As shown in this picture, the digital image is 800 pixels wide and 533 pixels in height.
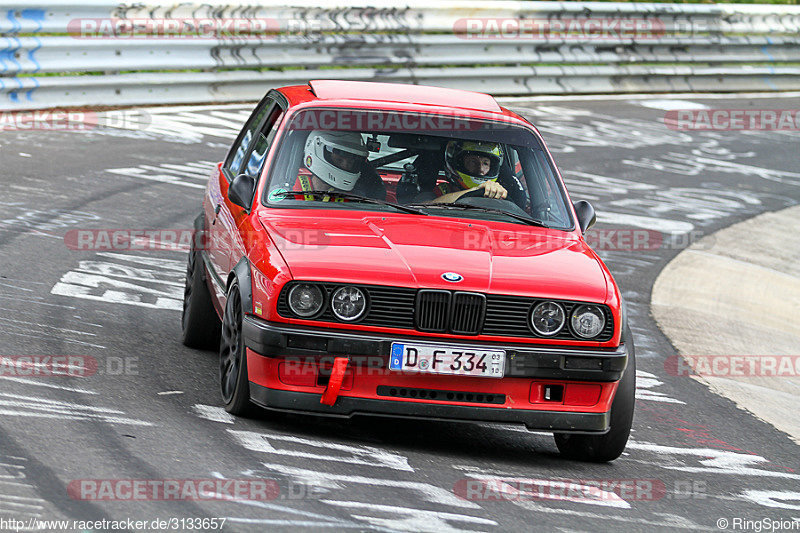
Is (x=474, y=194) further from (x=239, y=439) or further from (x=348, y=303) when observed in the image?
(x=239, y=439)

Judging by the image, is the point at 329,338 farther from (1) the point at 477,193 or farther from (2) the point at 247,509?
(1) the point at 477,193

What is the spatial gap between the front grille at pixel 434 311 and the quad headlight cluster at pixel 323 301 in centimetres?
25

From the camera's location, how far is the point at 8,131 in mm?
14344

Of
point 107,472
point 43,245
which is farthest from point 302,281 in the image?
point 43,245

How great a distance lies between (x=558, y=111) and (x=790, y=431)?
12750 millimetres

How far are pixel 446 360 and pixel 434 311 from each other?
8.6 inches

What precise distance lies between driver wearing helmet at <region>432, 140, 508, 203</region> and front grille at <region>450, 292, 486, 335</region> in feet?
3.87

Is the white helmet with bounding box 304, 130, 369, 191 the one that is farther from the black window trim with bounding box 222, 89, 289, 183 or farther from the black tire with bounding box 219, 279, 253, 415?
the black tire with bounding box 219, 279, 253, 415

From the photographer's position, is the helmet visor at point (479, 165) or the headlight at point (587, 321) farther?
the helmet visor at point (479, 165)

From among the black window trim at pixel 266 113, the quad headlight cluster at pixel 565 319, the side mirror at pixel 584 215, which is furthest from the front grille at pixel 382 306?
the black window trim at pixel 266 113

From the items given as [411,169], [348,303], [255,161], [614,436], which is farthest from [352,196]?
[614,436]

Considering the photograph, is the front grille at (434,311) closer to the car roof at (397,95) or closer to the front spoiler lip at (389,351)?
the front spoiler lip at (389,351)

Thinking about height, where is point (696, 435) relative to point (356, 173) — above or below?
below

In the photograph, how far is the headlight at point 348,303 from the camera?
5680 mm
